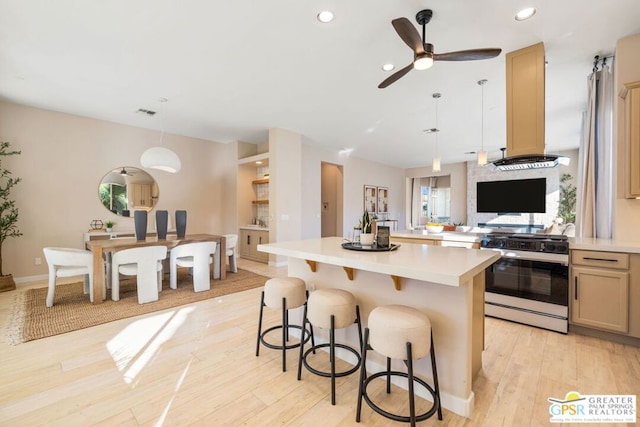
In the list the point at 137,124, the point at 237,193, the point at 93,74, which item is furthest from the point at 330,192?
the point at 93,74

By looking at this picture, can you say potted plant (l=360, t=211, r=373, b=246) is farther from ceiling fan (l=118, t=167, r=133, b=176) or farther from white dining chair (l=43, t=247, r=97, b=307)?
ceiling fan (l=118, t=167, r=133, b=176)

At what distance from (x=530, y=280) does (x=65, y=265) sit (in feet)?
16.8

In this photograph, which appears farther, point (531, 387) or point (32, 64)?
point (32, 64)

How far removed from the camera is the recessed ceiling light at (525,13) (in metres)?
2.20

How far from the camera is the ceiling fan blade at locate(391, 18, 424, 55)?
1.87 meters

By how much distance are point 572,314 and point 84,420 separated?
3.83 metres

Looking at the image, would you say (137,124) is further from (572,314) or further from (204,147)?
(572,314)

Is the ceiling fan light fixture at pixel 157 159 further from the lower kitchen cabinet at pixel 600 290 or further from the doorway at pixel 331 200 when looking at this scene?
the lower kitchen cabinet at pixel 600 290

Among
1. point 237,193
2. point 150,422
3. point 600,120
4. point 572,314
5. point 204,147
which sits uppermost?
point 204,147

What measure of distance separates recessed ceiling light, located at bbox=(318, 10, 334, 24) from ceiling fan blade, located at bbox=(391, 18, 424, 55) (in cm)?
68

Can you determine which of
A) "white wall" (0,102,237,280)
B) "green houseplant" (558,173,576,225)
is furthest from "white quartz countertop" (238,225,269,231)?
"green houseplant" (558,173,576,225)

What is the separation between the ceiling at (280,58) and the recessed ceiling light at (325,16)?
2.4 inches

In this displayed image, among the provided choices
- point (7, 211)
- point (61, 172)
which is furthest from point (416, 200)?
point (7, 211)

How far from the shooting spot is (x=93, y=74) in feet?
11.0
